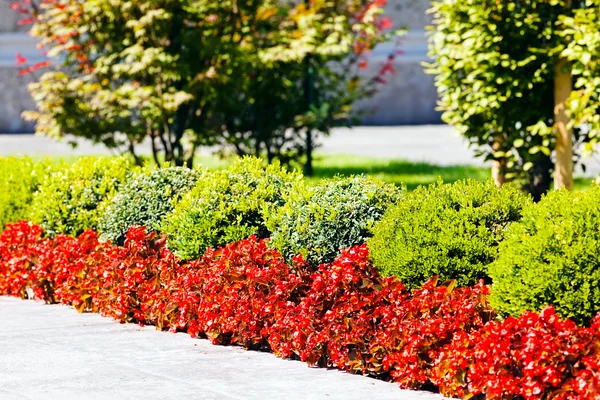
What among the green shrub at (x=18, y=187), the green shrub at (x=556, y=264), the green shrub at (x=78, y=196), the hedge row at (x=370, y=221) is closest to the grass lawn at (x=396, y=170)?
the green shrub at (x=18, y=187)

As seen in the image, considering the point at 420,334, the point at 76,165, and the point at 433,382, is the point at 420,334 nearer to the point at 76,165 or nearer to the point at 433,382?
the point at 433,382

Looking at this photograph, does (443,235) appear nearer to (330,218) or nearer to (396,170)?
(330,218)

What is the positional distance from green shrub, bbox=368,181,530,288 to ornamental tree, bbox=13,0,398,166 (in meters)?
6.75

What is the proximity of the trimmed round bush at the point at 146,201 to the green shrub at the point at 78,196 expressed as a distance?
34 cm

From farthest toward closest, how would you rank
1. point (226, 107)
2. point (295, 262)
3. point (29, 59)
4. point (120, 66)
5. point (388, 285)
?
point (29, 59), point (226, 107), point (120, 66), point (295, 262), point (388, 285)

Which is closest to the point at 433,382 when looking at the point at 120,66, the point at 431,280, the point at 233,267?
the point at 431,280

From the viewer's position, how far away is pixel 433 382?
6000 millimetres

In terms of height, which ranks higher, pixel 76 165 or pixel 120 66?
pixel 120 66

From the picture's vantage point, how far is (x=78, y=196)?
9.23 metres

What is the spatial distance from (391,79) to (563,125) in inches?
768

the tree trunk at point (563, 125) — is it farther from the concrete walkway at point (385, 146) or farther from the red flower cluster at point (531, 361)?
the concrete walkway at point (385, 146)

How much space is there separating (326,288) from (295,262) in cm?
50

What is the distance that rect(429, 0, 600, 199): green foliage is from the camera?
1047 cm

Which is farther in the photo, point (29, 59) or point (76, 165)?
point (29, 59)
